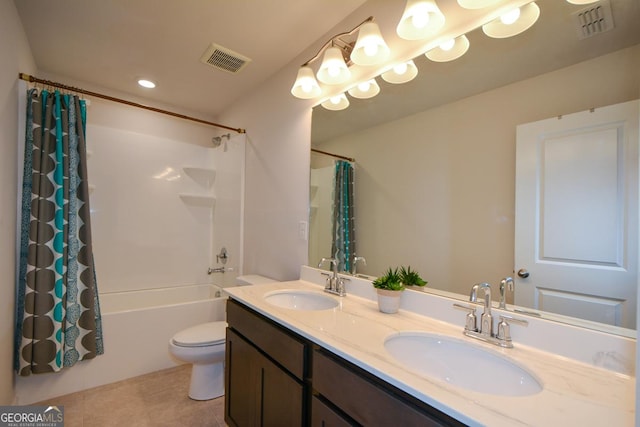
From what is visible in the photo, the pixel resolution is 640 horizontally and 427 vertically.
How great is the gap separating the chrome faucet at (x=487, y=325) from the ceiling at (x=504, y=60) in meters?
0.79

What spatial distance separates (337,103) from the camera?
72.1 inches

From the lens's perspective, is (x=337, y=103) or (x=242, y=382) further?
(x=337, y=103)

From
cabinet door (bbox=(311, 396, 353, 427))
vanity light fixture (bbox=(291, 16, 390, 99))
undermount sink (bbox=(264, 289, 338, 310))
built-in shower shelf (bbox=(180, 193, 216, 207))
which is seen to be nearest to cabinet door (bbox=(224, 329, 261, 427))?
undermount sink (bbox=(264, 289, 338, 310))

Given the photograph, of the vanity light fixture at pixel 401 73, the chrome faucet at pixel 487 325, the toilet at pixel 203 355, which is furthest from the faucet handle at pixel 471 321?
the toilet at pixel 203 355

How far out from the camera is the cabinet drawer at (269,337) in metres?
1.09

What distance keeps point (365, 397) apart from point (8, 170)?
221 centimetres

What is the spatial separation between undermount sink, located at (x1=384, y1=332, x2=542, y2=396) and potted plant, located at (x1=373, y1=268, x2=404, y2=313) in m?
0.22

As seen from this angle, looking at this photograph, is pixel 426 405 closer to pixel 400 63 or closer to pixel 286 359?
pixel 286 359

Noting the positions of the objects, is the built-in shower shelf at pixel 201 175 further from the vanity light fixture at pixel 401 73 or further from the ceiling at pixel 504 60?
the vanity light fixture at pixel 401 73

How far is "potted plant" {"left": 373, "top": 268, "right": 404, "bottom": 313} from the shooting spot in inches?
50.5

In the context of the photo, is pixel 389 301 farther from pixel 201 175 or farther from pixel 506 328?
pixel 201 175

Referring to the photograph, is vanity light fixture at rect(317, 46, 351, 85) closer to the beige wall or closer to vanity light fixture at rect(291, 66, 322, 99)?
vanity light fixture at rect(291, 66, 322, 99)

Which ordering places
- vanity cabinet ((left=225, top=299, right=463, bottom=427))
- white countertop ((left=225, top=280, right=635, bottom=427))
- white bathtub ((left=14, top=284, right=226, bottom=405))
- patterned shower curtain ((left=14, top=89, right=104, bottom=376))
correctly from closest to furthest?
1. white countertop ((left=225, top=280, right=635, bottom=427))
2. vanity cabinet ((left=225, top=299, right=463, bottom=427))
3. patterned shower curtain ((left=14, top=89, right=104, bottom=376))
4. white bathtub ((left=14, top=284, right=226, bottom=405))

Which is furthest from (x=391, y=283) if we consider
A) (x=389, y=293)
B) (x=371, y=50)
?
(x=371, y=50)
